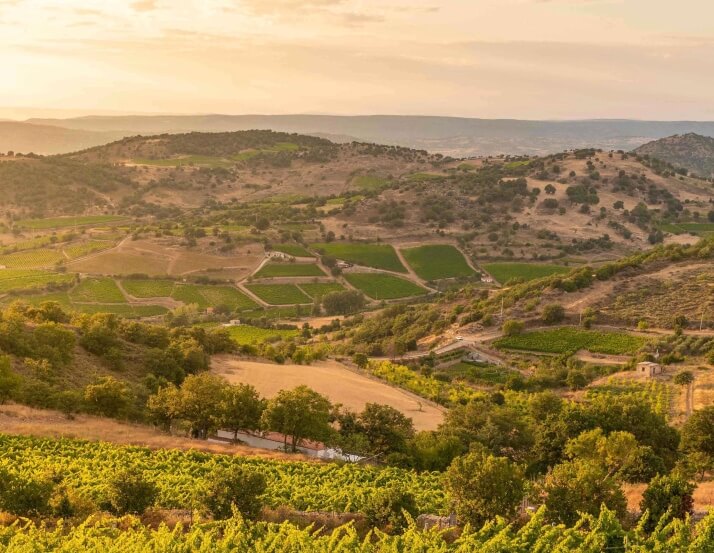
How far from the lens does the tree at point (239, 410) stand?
3291cm

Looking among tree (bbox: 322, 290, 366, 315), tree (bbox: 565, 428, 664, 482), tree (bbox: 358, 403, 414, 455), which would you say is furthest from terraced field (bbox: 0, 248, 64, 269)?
tree (bbox: 565, 428, 664, 482)

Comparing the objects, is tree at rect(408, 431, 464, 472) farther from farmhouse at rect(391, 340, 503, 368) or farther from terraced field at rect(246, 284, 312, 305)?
terraced field at rect(246, 284, 312, 305)

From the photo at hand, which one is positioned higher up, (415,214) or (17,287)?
(415,214)

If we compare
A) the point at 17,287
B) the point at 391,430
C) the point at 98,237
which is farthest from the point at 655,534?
the point at 98,237

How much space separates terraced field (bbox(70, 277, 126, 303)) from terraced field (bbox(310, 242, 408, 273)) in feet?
116

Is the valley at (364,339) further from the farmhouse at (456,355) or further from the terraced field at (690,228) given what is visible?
the terraced field at (690,228)

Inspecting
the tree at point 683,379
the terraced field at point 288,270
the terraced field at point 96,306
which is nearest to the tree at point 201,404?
the tree at point 683,379

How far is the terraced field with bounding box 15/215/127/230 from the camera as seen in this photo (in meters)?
124

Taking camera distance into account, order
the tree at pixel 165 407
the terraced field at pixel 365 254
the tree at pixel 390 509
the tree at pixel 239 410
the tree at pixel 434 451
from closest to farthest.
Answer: the tree at pixel 390 509 < the tree at pixel 434 451 < the tree at pixel 239 410 < the tree at pixel 165 407 < the terraced field at pixel 365 254

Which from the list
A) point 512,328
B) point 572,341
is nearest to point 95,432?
point 512,328

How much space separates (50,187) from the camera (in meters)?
144

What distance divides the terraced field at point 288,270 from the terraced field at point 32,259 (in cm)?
3039

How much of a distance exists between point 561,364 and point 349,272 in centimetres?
5337

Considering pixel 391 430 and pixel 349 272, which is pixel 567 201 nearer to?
pixel 349 272
